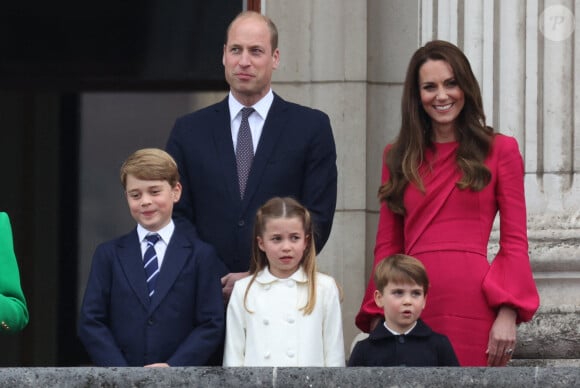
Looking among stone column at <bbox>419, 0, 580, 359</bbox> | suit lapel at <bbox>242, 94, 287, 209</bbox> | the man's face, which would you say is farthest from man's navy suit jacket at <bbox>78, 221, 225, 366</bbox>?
stone column at <bbox>419, 0, 580, 359</bbox>

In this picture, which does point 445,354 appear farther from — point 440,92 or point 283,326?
point 440,92

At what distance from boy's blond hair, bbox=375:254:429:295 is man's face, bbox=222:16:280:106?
96 cm

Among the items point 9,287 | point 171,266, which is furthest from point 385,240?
point 9,287

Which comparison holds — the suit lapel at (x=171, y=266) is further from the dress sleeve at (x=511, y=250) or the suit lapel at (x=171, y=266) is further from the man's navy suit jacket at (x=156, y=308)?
the dress sleeve at (x=511, y=250)

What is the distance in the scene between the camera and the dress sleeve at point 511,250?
711 cm

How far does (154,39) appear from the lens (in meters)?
10.5

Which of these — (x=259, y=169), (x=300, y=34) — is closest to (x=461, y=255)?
(x=259, y=169)

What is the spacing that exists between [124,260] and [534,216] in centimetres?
250

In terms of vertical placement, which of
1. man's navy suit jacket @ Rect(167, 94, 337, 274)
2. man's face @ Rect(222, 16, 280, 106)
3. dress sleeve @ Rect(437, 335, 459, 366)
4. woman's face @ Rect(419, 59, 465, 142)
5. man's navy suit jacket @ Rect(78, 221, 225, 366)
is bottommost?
dress sleeve @ Rect(437, 335, 459, 366)

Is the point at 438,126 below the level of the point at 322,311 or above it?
above

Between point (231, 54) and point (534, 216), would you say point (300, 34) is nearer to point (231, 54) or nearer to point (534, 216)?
point (534, 216)

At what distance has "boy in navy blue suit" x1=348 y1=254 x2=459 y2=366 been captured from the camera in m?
7.00

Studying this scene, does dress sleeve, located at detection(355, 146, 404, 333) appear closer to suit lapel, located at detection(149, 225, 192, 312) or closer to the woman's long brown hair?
the woman's long brown hair

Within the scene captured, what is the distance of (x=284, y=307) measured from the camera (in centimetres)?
720
